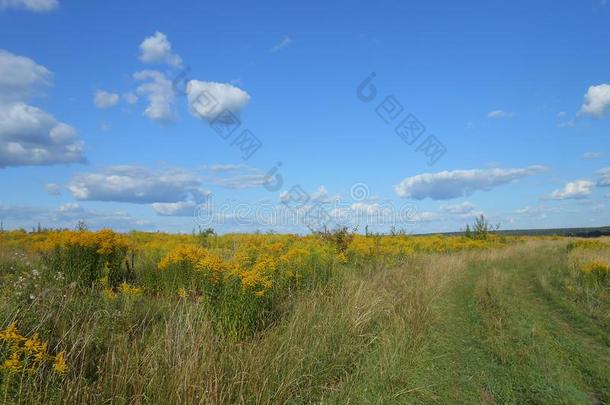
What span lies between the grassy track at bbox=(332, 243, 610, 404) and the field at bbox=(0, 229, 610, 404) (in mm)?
27

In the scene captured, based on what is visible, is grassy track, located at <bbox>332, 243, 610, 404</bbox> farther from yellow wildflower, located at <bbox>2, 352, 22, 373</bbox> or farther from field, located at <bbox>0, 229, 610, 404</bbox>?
yellow wildflower, located at <bbox>2, 352, 22, 373</bbox>

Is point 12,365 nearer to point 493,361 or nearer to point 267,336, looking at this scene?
point 267,336

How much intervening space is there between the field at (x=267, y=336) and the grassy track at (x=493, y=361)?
27mm

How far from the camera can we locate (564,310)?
10.4 m

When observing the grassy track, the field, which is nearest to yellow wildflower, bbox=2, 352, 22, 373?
the field

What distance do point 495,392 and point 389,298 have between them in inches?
129

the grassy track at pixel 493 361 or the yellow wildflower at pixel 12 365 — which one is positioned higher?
the yellow wildflower at pixel 12 365

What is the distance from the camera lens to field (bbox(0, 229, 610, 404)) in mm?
4090

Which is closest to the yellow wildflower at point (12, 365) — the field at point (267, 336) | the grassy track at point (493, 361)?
the field at point (267, 336)

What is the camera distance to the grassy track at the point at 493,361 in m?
5.22

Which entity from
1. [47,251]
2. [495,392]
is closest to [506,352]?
[495,392]

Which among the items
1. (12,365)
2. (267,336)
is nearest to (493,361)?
(267,336)

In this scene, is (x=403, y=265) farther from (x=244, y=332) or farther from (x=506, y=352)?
(x=244, y=332)

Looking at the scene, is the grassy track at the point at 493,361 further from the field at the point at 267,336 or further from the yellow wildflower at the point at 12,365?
the yellow wildflower at the point at 12,365
